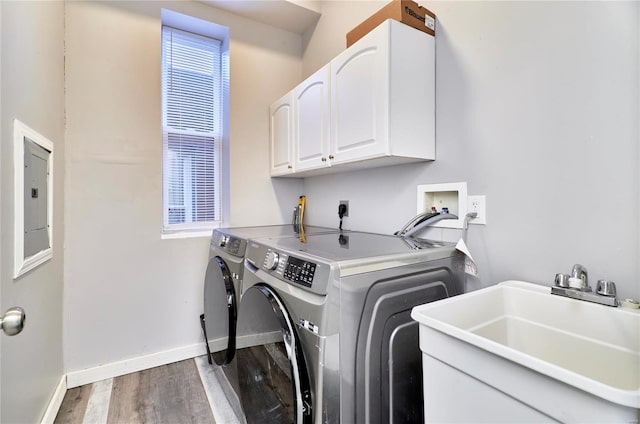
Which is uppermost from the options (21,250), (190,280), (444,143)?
(444,143)

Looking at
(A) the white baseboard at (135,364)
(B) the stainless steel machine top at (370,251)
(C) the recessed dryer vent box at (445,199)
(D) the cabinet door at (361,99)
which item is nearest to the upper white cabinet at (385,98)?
(D) the cabinet door at (361,99)

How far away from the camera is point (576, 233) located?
1.02 metres

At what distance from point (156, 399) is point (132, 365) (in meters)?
0.45

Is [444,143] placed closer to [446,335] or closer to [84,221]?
[446,335]

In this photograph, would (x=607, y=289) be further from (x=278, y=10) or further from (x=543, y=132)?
(x=278, y=10)

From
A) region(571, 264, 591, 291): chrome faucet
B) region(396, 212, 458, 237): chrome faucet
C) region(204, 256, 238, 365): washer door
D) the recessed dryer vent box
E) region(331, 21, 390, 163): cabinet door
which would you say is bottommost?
region(204, 256, 238, 365): washer door

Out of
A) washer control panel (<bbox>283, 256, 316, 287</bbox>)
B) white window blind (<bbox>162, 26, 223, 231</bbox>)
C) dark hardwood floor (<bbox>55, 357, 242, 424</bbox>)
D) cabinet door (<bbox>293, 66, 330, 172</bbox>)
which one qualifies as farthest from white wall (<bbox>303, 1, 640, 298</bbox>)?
white window blind (<bbox>162, 26, 223, 231</bbox>)

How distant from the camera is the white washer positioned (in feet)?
2.95

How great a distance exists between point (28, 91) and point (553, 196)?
7.42 ft

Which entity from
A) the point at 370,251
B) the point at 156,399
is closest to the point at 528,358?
the point at 370,251

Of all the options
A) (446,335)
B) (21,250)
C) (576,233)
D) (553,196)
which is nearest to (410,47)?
(553,196)

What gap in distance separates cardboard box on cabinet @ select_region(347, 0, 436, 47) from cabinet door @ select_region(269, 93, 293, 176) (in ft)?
2.95

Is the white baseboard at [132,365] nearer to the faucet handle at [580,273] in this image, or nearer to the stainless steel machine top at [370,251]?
the stainless steel machine top at [370,251]

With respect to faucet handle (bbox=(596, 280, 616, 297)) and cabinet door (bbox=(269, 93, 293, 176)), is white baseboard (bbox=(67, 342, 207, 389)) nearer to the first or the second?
Answer: cabinet door (bbox=(269, 93, 293, 176))
